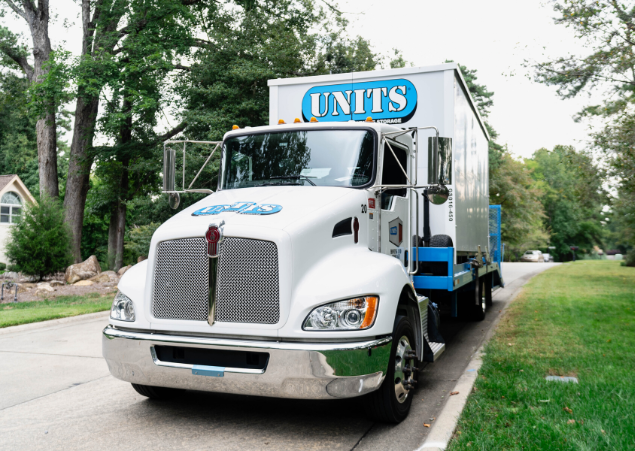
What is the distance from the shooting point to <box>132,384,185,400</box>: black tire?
17.3 feet

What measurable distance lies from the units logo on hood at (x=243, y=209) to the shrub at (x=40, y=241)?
1575 cm

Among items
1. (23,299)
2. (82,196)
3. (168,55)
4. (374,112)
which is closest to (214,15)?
(168,55)

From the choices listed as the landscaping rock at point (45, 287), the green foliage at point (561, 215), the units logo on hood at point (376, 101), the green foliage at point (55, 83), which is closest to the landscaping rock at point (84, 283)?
the landscaping rock at point (45, 287)

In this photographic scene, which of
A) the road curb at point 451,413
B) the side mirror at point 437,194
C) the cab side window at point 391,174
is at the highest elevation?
the cab side window at point 391,174

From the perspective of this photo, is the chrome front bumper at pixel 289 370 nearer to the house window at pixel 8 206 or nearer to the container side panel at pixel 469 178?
the container side panel at pixel 469 178

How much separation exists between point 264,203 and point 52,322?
7.87 meters

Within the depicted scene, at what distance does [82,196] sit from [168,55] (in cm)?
744

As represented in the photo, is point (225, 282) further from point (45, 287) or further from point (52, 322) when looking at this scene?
point (45, 287)

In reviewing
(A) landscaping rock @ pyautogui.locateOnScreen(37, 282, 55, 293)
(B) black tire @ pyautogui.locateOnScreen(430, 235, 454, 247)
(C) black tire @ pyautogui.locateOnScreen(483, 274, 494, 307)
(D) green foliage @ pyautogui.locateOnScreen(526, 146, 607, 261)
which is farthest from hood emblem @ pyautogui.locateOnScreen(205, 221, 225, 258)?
(D) green foliage @ pyautogui.locateOnScreen(526, 146, 607, 261)

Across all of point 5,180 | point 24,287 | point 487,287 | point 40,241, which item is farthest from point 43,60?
point 487,287

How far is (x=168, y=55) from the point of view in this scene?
2214 cm

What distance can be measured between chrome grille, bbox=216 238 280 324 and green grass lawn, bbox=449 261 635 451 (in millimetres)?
1714

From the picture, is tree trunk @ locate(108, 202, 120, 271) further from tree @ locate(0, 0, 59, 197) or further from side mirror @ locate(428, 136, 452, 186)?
side mirror @ locate(428, 136, 452, 186)

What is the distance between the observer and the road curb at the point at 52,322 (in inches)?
394
